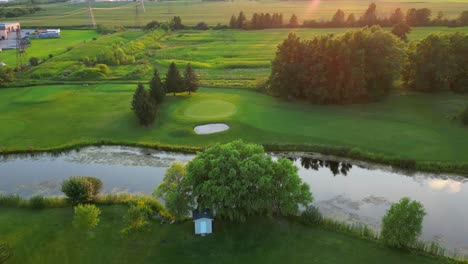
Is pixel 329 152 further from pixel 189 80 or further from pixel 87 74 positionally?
pixel 87 74

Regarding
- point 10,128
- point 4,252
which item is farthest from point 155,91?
point 4,252

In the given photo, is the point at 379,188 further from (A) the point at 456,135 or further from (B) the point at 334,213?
(A) the point at 456,135

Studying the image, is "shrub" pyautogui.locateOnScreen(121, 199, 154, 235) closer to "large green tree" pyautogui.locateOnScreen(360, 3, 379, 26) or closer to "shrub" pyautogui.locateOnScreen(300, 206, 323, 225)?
"shrub" pyautogui.locateOnScreen(300, 206, 323, 225)

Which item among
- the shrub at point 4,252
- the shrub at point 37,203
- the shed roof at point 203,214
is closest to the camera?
the shrub at point 4,252

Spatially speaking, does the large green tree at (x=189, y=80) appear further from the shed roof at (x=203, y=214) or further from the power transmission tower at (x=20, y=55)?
the power transmission tower at (x=20, y=55)

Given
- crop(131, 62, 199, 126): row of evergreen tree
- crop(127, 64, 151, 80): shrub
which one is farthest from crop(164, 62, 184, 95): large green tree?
crop(127, 64, 151, 80): shrub

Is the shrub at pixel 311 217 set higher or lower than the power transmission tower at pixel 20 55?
lower

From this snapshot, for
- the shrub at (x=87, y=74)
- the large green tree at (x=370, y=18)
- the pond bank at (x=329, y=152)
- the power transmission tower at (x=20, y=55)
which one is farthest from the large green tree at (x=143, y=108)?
the large green tree at (x=370, y=18)
